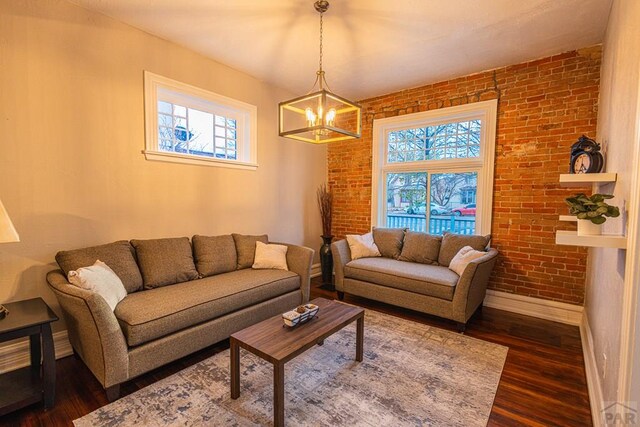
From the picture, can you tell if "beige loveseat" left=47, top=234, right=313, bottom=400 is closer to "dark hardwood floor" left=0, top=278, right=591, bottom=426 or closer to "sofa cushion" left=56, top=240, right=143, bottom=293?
"sofa cushion" left=56, top=240, right=143, bottom=293

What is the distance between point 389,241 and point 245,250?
187 centimetres

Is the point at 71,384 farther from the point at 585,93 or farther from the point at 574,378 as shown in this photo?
the point at 585,93

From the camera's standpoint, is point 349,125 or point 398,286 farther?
point 349,125

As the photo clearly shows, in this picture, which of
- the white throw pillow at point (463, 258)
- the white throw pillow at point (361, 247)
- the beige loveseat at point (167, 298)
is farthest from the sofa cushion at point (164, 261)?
the white throw pillow at point (463, 258)

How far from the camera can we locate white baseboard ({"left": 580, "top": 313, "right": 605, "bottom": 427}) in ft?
5.26

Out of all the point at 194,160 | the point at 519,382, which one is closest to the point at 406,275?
the point at 519,382

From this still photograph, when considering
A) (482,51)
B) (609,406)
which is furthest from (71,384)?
(482,51)

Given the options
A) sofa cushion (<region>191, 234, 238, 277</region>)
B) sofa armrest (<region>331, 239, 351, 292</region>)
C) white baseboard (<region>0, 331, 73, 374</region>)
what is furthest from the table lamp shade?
sofa armrest (<region>331, 239, 351, 292</region>)

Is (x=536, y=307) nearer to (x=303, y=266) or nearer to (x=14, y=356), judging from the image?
(x=303, y=266)

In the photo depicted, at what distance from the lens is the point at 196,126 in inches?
132

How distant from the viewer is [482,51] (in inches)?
119

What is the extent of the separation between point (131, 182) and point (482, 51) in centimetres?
375

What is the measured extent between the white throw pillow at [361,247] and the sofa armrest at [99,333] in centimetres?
261

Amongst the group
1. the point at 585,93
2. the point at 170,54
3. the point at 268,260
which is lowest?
the point at 268,260
